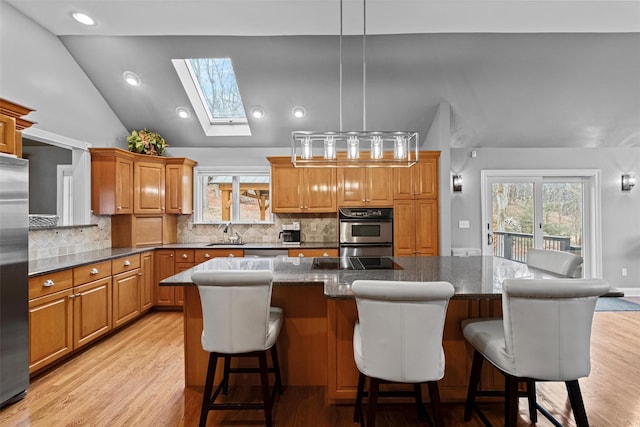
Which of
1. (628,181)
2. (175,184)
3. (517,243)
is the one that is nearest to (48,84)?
(175,184)

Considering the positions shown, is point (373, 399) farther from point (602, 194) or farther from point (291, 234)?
point (602, 194)

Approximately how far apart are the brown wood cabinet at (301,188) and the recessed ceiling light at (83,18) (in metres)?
2.48

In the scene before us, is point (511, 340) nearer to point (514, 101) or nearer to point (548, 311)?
point (548, 311)

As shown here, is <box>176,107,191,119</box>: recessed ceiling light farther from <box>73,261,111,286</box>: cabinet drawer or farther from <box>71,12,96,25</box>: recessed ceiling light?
<box>73,261,111,286</box>: cabinet drawer

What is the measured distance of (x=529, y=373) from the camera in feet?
5.54

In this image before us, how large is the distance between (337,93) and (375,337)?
356 centimetres

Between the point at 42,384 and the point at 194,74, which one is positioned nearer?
the point at 42,384

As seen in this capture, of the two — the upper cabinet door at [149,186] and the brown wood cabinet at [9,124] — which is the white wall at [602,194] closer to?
the upper cabinet door at [149,186]

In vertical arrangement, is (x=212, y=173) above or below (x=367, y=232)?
above

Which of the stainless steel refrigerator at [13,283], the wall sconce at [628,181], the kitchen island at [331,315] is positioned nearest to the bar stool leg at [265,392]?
the kitchen island at [331,315]

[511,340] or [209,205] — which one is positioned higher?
[209,205]

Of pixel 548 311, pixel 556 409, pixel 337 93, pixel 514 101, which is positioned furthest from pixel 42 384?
pixel 514 101

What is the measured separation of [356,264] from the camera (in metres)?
2.92

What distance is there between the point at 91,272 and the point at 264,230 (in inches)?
97.8
